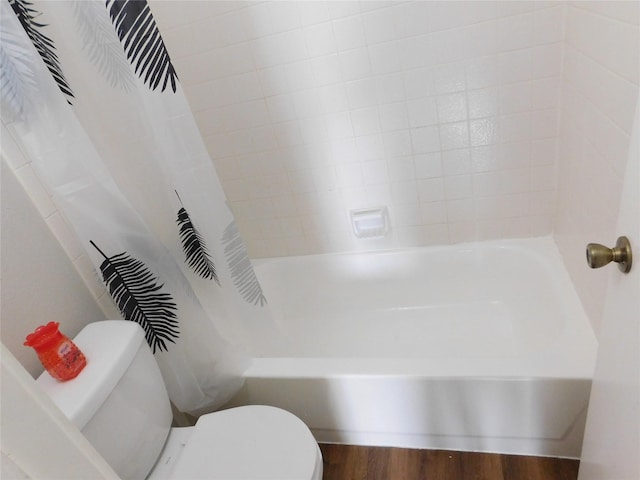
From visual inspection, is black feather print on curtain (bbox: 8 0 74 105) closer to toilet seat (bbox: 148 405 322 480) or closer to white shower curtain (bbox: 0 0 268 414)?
white shower curtain (bbox: 0 0 268 414)

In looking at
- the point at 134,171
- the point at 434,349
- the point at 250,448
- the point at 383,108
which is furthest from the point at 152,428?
the point at 383,108

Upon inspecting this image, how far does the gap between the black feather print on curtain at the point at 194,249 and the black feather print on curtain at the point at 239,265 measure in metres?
0.06

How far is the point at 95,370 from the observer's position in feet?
3.08

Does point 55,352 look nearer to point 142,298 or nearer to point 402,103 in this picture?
point 142,298

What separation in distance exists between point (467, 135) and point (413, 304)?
2.57 feet

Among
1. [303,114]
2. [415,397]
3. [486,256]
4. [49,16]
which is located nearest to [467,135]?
[486,256]

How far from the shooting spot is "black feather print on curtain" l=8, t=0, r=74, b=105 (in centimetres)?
87

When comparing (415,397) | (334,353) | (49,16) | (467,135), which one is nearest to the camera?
(49,16)

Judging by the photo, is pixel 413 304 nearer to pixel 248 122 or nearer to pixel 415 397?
pixel 415 397

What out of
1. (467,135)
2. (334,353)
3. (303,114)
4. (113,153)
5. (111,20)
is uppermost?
(111,20)

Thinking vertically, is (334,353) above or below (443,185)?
below

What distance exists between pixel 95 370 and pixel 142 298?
0.84 feet

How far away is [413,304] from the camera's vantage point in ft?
6.20

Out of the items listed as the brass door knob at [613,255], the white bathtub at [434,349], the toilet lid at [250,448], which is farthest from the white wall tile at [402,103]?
the toilet lid at [250,448]
